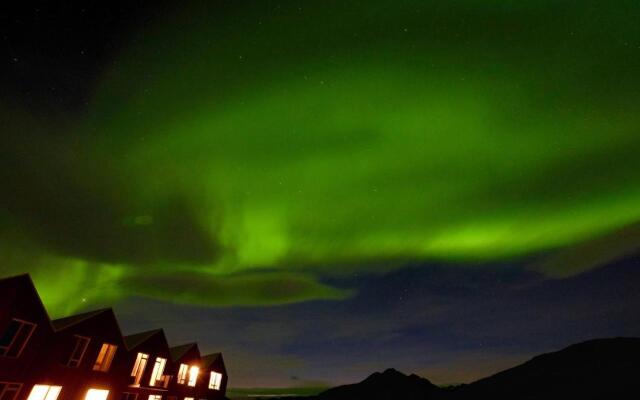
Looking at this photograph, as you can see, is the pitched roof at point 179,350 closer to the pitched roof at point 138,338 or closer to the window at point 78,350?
the pitched roof at point 138,338

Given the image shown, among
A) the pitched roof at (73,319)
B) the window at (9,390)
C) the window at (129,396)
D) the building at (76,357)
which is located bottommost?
the window at (9,390)

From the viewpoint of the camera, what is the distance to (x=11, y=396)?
67.2ft

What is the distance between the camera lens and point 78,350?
82.6 feet

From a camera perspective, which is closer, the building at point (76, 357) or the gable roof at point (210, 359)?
the building at point (76, 357)

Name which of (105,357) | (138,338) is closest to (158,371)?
(138,338)

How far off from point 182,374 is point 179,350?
7.91 feet

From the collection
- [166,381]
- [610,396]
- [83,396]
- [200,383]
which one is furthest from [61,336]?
[610,396]

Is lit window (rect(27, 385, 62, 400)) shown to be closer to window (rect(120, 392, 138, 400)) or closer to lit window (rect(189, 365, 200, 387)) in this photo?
window (rect(120, 392, 138, 400))

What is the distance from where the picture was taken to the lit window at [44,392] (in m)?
21.6

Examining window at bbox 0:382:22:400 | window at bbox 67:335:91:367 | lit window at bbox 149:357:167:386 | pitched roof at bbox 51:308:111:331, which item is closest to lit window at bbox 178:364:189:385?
lit window at bbox 149:357:167:386

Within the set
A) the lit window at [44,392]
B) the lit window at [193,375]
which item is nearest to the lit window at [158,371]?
the lit window at [193,375]

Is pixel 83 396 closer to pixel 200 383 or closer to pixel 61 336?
pixel 61 336

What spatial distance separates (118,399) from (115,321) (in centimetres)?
601

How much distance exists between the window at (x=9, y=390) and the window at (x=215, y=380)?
23248mm
